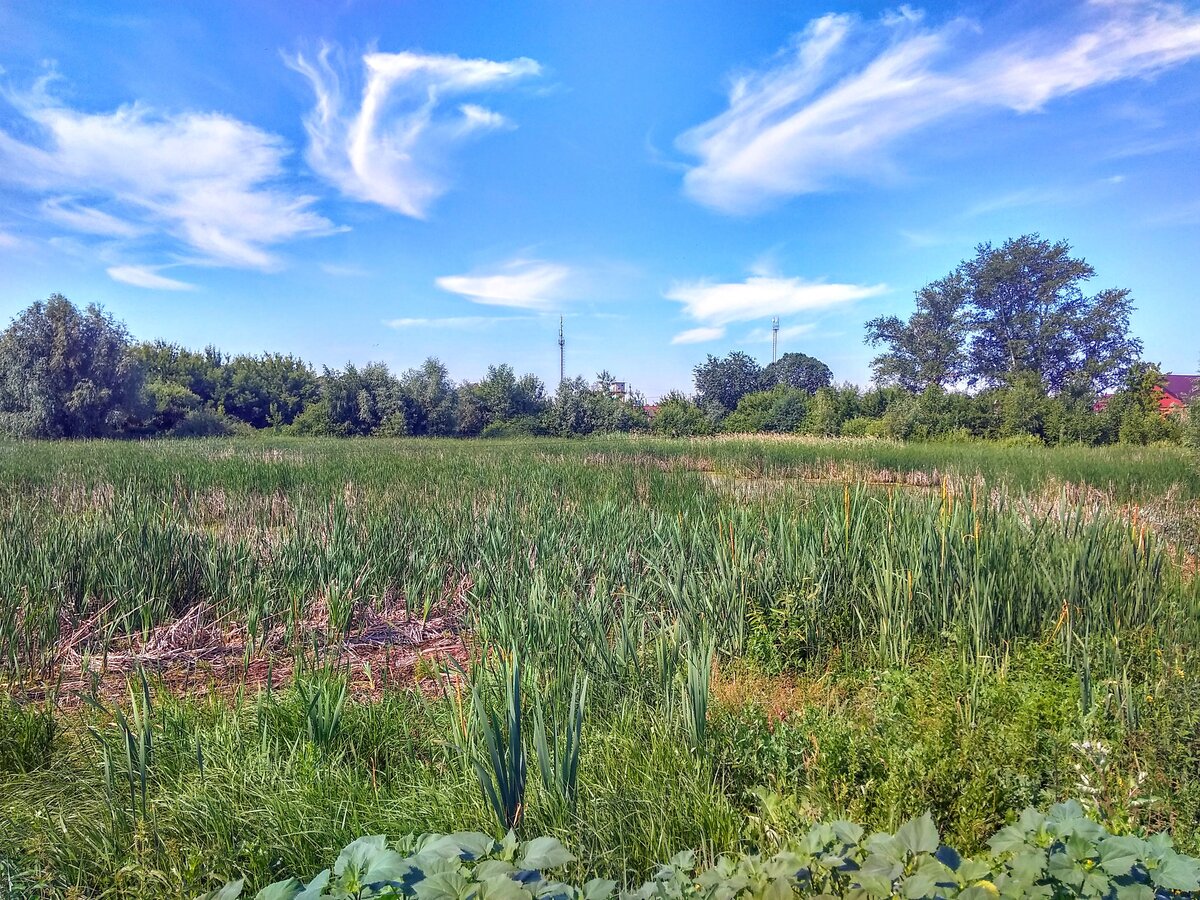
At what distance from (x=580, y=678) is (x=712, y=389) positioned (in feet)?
143

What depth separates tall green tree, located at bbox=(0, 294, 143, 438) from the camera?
97.6 ft

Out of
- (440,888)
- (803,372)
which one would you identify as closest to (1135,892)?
(440,888)

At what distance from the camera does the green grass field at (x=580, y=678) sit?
2203 millimetres

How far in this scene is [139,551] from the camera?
522 centimetres

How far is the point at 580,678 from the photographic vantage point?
309cm

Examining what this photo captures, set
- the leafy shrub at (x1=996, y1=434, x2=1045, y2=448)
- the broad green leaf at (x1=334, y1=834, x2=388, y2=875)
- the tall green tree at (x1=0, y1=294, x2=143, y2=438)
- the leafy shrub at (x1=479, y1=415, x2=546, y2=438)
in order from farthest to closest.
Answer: the leafy shrub at (x1=479, y1=415, x2=546, y2=438) → the tall green tree at (x1=0, y1=294, x2=143, y2=438) → the leafy shrub at (x1=996, y1=434, x2=1045, y2=448) → the broad green leaf at (x1=334, y1=834, x2=388, y2=875)

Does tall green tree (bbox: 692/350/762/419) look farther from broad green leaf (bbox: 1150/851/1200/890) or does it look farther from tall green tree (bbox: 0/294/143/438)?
broad green leaf (bbox: 1150/851/1200/890)

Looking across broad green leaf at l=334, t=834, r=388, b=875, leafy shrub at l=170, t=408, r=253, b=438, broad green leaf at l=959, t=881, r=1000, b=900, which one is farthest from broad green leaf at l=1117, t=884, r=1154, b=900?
leafy shrub at l=170, t=408, r=253, b=438

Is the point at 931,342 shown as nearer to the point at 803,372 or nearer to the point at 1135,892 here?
the point at 803,372

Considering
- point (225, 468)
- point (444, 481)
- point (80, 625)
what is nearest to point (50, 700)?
point (80, 625)

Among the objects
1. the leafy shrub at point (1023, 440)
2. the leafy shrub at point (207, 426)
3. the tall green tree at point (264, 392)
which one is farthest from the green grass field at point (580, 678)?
the tall green tree at point (264, 392)

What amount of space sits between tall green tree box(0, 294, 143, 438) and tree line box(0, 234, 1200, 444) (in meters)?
0.07

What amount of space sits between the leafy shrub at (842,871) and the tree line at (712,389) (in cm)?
2955

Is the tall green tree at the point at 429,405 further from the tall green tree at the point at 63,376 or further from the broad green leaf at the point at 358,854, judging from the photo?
the broad green leaf at the point at 358,854
